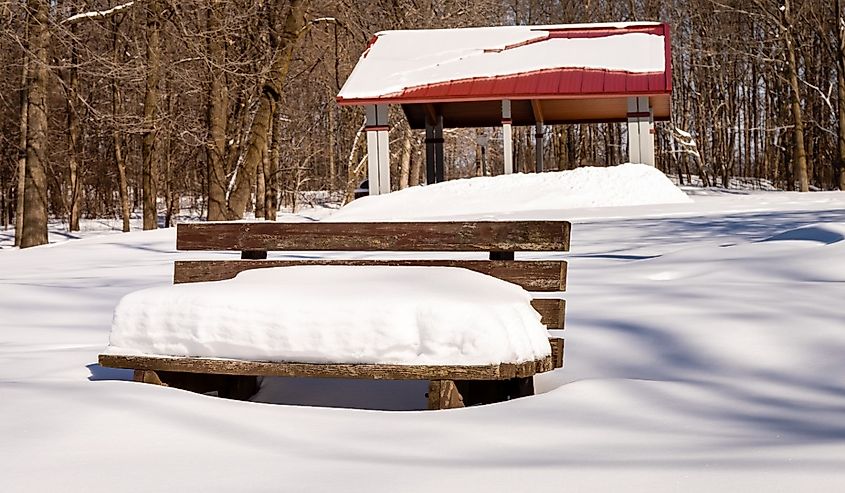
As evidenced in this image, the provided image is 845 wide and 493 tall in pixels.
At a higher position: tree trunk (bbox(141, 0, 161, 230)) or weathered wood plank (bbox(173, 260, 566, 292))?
tree trunk (bbox(141, 0, 161, 230))

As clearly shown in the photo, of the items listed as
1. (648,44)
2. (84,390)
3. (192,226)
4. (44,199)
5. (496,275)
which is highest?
(648,44)

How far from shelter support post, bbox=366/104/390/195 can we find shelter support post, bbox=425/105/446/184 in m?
2.17

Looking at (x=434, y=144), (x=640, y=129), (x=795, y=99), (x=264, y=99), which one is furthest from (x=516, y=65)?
(x=795, y=99)

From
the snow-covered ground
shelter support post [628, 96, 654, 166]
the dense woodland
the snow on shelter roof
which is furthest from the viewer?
shelter support post [628, 96, 654, 166]

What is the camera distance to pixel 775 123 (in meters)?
44.2

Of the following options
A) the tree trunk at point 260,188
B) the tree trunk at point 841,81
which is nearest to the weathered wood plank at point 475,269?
the tree trunk at point 260,188

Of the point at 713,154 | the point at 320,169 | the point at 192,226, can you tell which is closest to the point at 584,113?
the point at 713,154

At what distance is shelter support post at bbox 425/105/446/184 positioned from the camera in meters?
24.4

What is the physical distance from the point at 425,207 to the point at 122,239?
23.5 ft

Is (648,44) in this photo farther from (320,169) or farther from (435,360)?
(320,169)

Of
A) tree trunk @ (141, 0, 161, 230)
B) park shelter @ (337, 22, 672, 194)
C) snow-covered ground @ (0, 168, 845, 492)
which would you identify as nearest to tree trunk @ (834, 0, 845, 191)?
park shelter @ (337, 22, 672, 194)

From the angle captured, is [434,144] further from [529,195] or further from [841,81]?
[841,81]

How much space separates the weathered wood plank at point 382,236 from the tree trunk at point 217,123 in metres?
14.8

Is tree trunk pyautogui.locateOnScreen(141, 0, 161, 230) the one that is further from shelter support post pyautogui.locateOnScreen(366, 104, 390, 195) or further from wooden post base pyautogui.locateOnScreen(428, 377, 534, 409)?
wooden post base pyautogui.locateOnScreen(428, 377, 534, 409)
